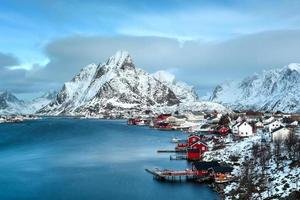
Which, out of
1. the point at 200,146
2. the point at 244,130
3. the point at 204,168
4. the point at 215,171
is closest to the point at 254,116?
the point at 244,130

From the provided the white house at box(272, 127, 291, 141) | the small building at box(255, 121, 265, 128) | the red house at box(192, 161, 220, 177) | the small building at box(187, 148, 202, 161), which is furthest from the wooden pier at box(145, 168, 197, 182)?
the small building at box(255, 121, 265, 128)

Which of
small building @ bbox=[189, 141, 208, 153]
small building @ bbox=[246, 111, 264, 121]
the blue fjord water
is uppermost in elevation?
A: small building @ bbox=[246, 111, 264, 121]

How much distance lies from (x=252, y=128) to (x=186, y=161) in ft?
106

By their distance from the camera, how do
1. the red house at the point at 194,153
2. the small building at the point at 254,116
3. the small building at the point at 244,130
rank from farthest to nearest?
the small building at the point at 254,116 → the small building at the point at 244,130 → the red house at the point at 194,153

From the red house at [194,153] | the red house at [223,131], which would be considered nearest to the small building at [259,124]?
the red house at [223,131]

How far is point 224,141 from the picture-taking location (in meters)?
96.5

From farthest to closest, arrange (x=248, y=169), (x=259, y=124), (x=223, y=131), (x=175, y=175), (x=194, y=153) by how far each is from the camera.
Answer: (x=223, y=131)
(x=259, y=124)
(x=194, y=153)
(x=175, y=175)
(x=248, y=169)

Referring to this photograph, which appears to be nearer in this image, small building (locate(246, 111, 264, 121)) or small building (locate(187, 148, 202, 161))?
small building (locate(187, 148, 202, 161))

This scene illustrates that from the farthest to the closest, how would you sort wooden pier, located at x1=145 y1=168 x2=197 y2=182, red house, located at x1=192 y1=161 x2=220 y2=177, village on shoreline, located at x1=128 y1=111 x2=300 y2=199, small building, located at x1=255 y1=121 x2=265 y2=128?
small building, located at x1=255 y1=121 x2=265 y2=128 < wooden pier, located at x1=145 y1=168 x2=197 y2=182 < red house, located at x1=192 y1=161 x2=220 y2=177 < village on shoreline, located at x1=128 y1=111 x2=300 y2=199

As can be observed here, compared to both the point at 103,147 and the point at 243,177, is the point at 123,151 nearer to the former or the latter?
the point at 103,147

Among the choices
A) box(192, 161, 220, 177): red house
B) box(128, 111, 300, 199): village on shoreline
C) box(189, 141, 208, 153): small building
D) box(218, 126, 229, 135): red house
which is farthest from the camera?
box(218, 126, 229, 135): red house

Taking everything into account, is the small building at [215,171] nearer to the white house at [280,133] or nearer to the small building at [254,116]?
the white house at [280,133]

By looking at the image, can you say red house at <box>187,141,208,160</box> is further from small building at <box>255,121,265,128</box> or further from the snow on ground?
small building at <box>255,121,265,128</box>

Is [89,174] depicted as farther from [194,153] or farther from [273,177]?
[273,177]
